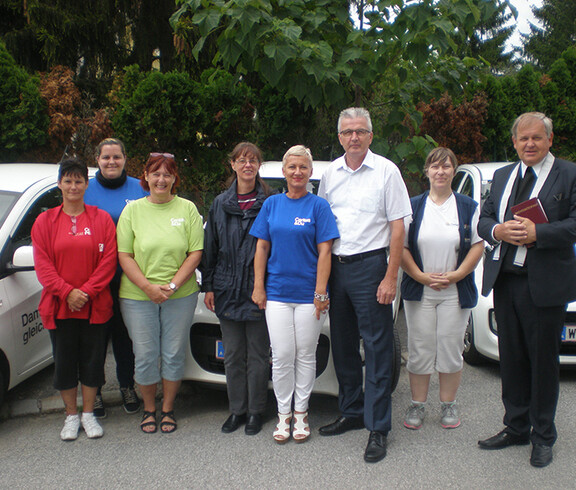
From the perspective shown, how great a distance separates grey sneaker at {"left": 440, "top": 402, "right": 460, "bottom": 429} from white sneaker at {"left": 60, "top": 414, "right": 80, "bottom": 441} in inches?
94.7

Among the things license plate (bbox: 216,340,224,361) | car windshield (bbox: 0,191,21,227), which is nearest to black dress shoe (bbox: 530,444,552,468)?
license plate (bbox: 216,340,224,361)

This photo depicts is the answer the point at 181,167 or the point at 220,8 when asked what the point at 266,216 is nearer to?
the point at 220,8

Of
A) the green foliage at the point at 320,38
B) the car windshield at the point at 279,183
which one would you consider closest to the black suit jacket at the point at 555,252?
the green foliage at the point at 320,38

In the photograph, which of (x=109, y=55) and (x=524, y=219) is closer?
(x=524, y=219)

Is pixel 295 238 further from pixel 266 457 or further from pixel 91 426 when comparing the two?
pixel 91 426

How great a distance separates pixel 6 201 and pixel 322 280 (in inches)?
92.9

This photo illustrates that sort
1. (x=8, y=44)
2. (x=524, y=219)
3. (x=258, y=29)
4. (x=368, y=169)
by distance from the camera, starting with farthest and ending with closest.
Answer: (x=8, y=44)
(x=258, y=29)
(x=368, y=169)
(x=524, y=219)

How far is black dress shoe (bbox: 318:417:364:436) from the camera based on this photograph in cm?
368

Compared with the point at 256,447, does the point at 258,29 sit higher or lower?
higher

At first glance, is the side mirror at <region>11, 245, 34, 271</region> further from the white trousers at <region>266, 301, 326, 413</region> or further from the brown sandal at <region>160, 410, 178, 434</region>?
the white trousers at <region>266, 301, 326, 413</region>

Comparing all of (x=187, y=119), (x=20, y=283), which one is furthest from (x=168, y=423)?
(x=187, y=119)

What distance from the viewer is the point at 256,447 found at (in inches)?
138

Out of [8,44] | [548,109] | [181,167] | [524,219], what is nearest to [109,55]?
[8,44]

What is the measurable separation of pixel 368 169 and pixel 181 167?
5669 millimetres
